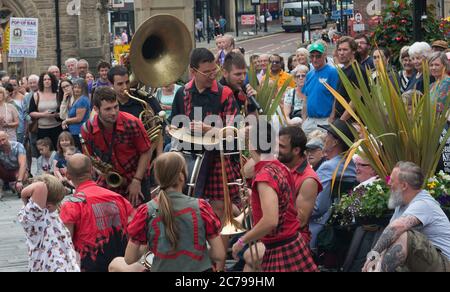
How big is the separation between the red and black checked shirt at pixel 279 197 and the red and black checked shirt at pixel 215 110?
2.02 metres

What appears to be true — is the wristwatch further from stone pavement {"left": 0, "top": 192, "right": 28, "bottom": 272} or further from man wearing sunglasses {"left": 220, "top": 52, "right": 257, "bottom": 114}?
stone pavement {"left": 0, "top": 192, "right": 28, "bottom": 272}

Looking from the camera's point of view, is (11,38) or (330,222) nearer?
(330,222)

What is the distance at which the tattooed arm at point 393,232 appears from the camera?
7883mm

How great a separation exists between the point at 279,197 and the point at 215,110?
8.30 feet

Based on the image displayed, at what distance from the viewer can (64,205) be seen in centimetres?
887

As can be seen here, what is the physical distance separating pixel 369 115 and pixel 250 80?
3236 mm

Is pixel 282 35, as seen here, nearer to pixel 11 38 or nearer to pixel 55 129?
pixel 11 38

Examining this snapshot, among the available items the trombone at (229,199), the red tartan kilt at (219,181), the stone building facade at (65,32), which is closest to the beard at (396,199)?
the trombone at (229,199)

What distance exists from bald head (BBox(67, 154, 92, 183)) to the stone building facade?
1269 inches

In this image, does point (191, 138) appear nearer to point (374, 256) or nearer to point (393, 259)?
point (374, 256)

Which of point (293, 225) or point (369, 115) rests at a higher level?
point (369, 115)

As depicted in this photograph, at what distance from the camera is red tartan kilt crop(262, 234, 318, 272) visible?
8.11 metres

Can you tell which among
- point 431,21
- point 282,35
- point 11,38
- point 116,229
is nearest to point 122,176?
point 116,229

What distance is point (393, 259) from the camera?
7793mm
